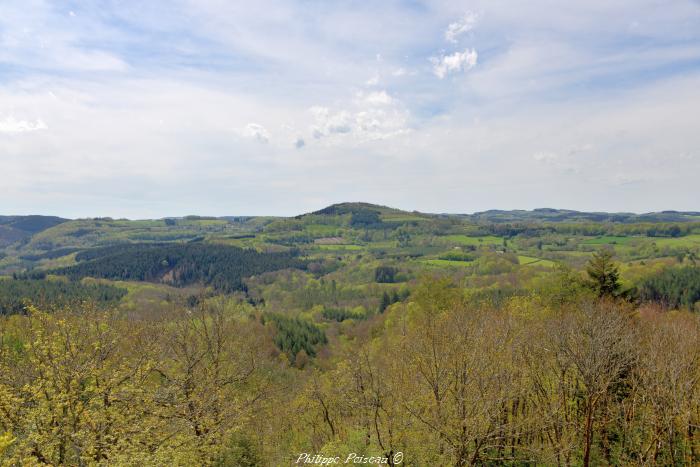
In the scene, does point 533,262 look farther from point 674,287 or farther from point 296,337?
point 296,337

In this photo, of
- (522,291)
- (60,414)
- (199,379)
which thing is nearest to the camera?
(60,414)

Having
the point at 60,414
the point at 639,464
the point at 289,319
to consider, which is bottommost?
the point at 289,319

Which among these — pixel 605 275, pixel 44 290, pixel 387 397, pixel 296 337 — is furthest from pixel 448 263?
pixel 387 397

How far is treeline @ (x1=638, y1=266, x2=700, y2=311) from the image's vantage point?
9119 centimetres

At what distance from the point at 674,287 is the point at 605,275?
72.6 metres

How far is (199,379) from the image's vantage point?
102 feet

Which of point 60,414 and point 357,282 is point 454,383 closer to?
point 60,414

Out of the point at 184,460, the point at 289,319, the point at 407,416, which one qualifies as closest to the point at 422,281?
the point at 407,416

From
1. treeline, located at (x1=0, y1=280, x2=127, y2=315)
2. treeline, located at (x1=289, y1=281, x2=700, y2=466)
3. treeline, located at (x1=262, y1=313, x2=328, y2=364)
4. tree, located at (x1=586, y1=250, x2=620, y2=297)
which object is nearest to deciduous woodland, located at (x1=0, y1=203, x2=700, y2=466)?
treeline, located at (x1=289, y1=281, x2=700, y2=466)

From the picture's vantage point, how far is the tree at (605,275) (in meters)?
44.1

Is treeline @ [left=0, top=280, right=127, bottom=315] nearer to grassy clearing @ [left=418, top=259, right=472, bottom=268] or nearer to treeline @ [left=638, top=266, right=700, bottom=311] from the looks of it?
grassy clearing @ [left=418, top=259, right=472, bottom=268]

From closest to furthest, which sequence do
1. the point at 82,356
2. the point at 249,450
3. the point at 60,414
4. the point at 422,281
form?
the point at 60,414, the point at 82,356, the point at 249,450, the point at 422,281

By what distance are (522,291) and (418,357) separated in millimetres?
80538

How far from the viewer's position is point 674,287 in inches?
3757
